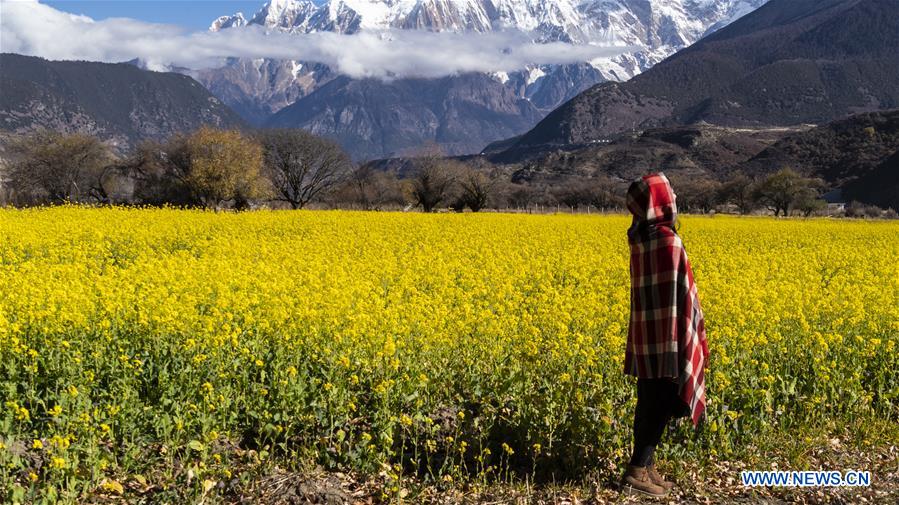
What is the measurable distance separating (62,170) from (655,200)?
63.5 meters

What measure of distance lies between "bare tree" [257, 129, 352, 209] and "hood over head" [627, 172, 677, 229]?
5629cm

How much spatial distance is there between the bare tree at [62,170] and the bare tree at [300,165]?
1439 cm

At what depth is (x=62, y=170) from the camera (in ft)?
187

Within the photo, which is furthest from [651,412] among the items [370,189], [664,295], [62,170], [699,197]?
[699,197]

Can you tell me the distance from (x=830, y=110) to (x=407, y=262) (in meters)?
193

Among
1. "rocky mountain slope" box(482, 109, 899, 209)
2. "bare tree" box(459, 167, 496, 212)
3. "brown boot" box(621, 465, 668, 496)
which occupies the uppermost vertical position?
"rocky mountain slope" box(482, 109, 899, 209)

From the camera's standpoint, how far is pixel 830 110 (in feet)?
569

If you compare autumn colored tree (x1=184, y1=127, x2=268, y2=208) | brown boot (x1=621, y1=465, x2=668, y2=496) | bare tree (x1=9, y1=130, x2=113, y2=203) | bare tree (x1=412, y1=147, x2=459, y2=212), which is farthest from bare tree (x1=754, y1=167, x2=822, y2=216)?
brown boot (x1=621, y1=465, x2=668, y2=496)

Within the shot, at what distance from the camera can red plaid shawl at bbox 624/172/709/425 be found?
4422 millimetres

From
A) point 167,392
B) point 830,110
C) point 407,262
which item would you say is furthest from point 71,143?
point 830,110

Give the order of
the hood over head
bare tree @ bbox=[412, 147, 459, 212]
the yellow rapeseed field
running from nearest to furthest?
the hood over head < the yellow rapeseed field < bare tree @ bbox=[412, 147, 459, 212]

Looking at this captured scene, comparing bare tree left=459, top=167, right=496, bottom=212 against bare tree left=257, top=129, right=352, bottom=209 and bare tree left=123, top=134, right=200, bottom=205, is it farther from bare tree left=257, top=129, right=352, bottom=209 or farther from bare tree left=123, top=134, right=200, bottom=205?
bare tree left=123, top=134, right=200, bottom=205

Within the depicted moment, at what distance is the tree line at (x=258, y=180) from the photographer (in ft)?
159

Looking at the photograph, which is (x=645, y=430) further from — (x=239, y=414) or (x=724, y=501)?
(x=239, y=414)
